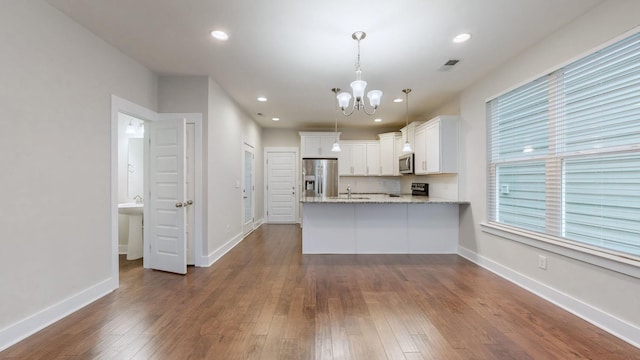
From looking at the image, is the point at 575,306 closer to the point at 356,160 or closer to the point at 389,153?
the point at 389,153

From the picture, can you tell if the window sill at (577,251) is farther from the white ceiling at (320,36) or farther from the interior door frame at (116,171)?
the interior door frame at (116,171)

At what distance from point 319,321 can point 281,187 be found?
5.28 meters

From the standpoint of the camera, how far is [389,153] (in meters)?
6.84

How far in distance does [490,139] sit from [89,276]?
4955mm

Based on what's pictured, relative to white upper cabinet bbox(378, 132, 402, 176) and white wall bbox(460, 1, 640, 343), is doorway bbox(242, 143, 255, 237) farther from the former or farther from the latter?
white wall bbox(460, 1, 640, 343)

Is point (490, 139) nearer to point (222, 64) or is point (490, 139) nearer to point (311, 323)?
point (311, 323)

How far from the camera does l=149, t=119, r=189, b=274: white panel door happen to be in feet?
11.6

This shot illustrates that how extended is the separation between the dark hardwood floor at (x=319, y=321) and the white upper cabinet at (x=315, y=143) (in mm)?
3764

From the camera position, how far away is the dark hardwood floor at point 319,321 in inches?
75.2

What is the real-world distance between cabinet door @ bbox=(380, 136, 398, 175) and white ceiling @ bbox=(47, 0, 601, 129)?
8.80 feet

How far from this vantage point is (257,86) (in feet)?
13.5

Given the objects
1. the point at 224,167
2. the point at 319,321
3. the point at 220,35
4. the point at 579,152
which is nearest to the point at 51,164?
the point at 220,35

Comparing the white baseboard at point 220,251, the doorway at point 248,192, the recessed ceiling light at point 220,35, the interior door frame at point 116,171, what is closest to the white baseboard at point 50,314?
the interior door frame at point 116,171

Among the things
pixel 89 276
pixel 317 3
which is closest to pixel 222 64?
pixel 317 3
